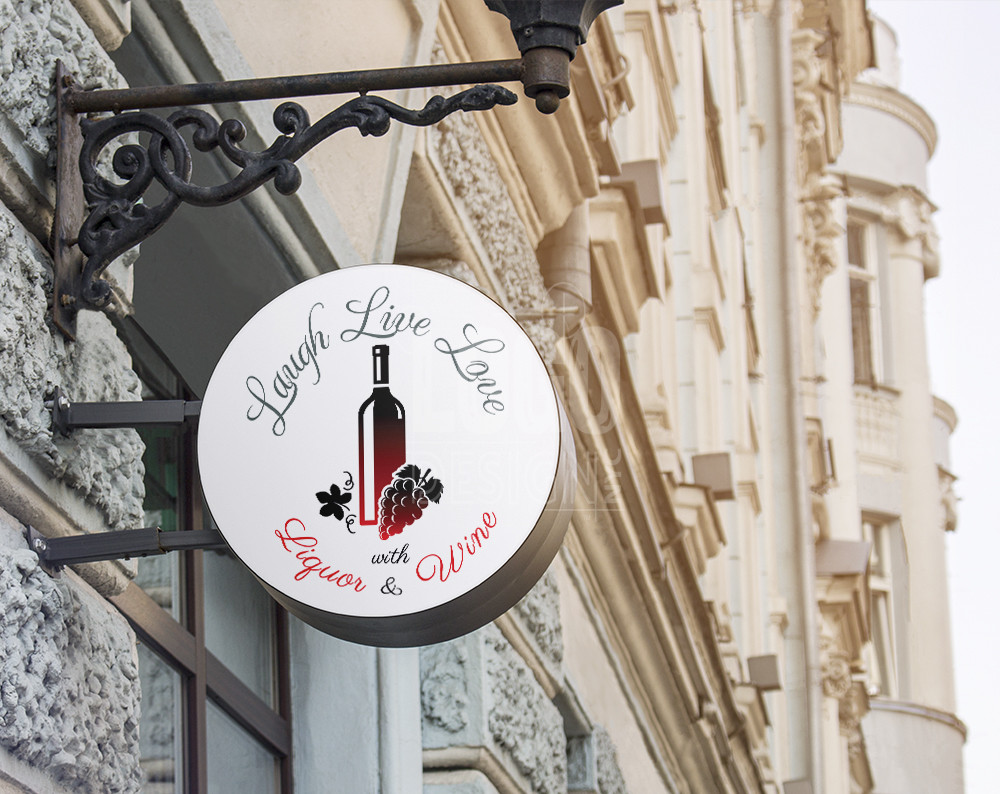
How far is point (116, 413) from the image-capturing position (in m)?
3.02

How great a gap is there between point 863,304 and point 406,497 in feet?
76.9

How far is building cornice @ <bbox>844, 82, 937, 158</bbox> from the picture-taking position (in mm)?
25938

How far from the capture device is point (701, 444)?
1266 centimetres

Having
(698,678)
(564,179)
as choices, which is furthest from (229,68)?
(698,678)

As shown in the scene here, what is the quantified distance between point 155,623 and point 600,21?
11.6ft

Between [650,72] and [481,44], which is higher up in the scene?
[650,72]

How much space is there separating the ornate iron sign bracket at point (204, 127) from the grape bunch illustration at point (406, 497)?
509 millimetres

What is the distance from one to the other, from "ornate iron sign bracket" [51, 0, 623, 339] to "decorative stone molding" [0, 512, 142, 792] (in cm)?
45

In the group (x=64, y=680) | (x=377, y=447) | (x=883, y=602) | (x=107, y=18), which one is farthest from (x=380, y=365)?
(x=883, y=602)

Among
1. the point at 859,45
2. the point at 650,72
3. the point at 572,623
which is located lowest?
the point at 572,623

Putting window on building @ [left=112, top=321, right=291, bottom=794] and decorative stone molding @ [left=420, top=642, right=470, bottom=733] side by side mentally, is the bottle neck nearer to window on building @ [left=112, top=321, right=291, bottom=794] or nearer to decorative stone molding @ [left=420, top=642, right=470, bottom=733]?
window on building @ [left=112, top=321, right=291, bottom=794]

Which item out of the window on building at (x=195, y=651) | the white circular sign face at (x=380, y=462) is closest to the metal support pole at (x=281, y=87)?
the white circular sign face at (x=380, y=462)

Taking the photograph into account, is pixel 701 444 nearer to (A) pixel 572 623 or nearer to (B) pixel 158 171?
(A) pixel 572 623

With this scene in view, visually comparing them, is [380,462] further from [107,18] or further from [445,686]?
[445,686]
